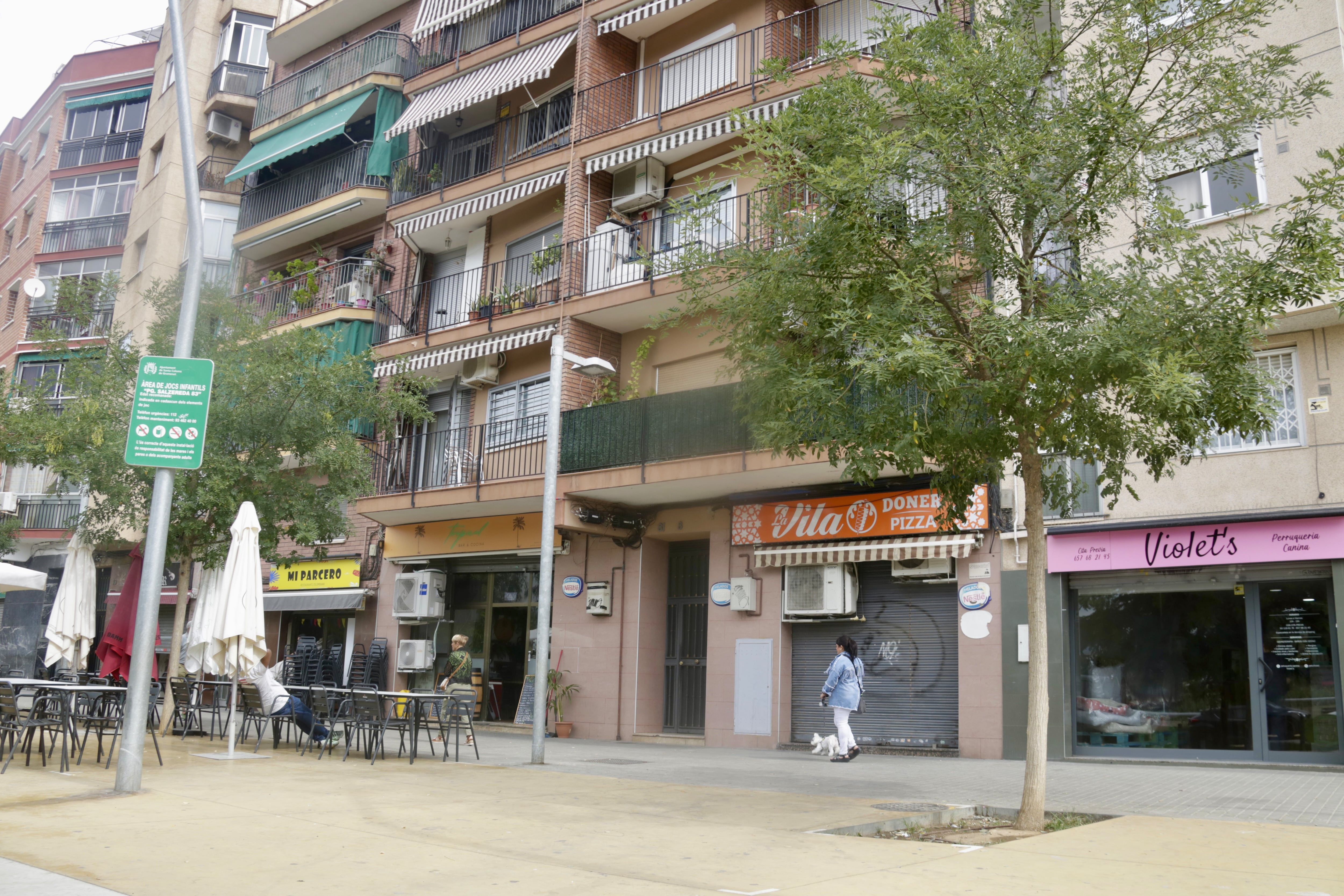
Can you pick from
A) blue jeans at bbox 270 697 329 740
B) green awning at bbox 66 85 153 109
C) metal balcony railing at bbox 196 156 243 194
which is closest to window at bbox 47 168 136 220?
green awning at bbox 66 85 153 109

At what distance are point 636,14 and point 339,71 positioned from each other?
34.0ft

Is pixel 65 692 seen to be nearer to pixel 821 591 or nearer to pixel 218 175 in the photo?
pixel 821 591

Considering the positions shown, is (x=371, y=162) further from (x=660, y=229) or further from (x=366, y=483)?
(x=366, y=483)

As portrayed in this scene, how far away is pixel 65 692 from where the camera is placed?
10734mm

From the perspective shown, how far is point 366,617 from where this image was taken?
2348 cm

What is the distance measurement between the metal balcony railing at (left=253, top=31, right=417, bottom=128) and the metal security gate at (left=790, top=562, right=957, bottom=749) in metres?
17.0

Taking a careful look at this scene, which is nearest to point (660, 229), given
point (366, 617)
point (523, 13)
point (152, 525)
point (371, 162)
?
point (523, 13)

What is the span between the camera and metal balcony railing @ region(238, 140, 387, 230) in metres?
25.2

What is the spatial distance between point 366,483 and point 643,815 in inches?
403

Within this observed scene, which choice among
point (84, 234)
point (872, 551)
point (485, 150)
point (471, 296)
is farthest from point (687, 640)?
point (84, 234)

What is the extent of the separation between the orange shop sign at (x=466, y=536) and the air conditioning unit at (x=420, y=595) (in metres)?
0.51

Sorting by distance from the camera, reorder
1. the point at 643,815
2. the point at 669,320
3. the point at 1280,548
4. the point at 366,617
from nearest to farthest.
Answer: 1. the point at 643,815
2. the point at 669,320
3. the point at 1280,548
4. the point at 366,617

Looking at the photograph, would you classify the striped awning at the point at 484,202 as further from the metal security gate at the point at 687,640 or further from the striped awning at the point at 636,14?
the metal security gate at the point at 687,640

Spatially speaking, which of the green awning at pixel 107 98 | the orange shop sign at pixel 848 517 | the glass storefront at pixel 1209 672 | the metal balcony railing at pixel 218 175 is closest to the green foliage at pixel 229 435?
the orange shop sign at pixel 848 517
